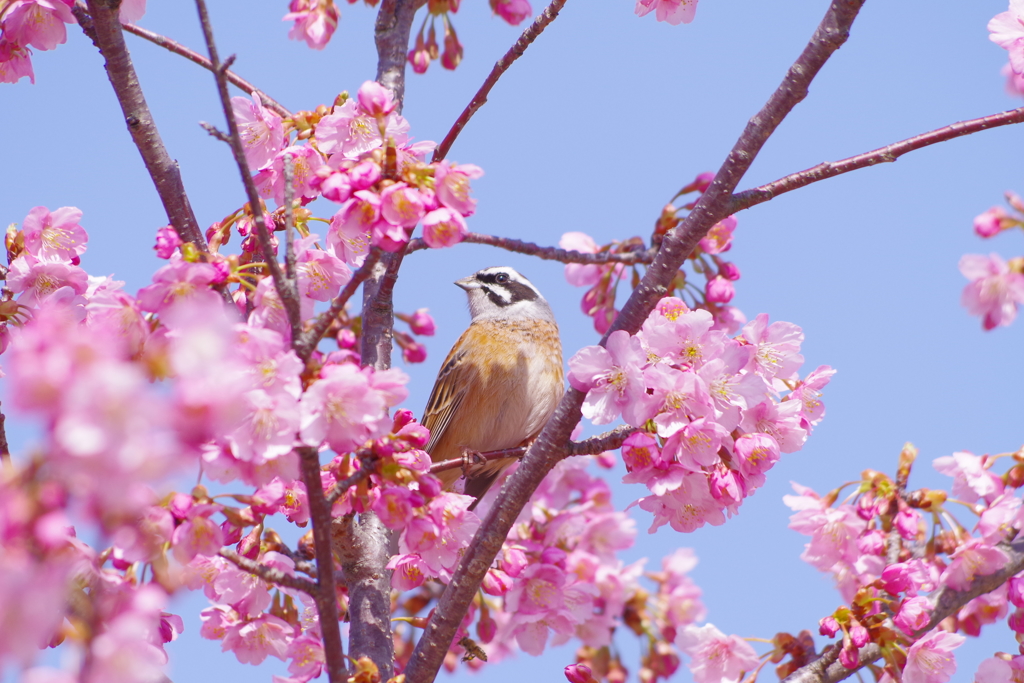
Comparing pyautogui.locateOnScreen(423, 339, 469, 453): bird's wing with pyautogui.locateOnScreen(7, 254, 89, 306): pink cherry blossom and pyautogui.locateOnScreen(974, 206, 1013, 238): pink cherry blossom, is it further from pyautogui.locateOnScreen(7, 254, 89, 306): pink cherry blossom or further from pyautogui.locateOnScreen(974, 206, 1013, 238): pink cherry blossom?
pyautogui.locateOnScreen(974, 206, 1013, 238): pink cherry blossom

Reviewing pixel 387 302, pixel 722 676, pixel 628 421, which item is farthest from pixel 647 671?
pixel 628 421

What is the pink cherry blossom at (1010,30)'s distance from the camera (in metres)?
3.22

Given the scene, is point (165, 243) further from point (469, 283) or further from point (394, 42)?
point (469, 283)

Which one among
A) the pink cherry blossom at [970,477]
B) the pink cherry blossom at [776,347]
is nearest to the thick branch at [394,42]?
the pink cherry blossom at [776,347]

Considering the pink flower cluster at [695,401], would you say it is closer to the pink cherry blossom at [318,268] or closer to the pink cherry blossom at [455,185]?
the pink cherry blossom at [455,185]

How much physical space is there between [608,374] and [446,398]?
2743 millimetres

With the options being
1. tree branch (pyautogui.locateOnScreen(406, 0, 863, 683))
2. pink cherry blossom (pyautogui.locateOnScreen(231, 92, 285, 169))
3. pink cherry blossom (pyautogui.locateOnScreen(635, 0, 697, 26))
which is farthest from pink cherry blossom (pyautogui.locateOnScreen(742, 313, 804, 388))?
pink cherry blossom (pyautogui.locateOnScreen(231, 92, 285, 169))

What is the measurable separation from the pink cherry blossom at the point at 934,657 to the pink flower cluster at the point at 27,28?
3788 millimetres

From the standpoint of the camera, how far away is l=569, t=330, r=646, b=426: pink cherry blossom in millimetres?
2531

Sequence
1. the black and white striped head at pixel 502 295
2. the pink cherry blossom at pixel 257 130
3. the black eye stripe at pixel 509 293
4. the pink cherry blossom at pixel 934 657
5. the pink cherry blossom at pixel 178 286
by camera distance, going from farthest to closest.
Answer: the black eye stripe at pixel 509 293, the black and white striped head at pixel 502 295, the pink cherry blossom at pixel 934 657, the pink cherry blossom at pixel 257 130, the pink cherry blossom at pixel 178 286

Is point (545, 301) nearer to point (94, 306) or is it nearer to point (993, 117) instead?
point (993, 117)

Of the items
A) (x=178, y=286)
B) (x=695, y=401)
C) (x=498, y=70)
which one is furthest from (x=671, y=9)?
(x=178, y=286)

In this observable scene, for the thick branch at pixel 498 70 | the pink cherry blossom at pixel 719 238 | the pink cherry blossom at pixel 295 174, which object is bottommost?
the pink cherry blossom at pixel 295 174

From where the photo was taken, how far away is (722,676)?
139 inches
